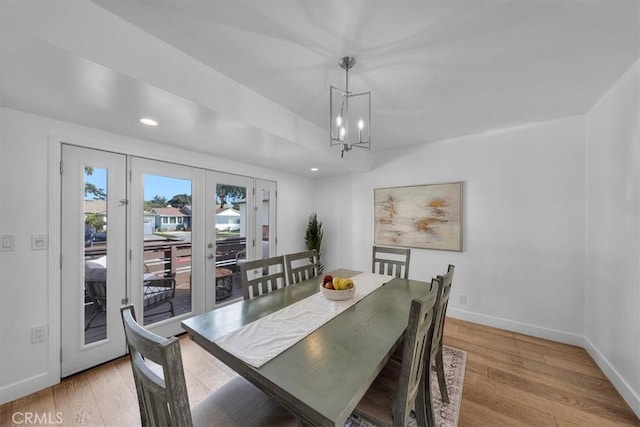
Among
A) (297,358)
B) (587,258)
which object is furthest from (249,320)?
(587,258)

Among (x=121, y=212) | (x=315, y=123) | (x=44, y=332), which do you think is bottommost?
(x=44, y=332)

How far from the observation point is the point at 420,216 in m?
3.41

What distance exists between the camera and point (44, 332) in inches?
74.6

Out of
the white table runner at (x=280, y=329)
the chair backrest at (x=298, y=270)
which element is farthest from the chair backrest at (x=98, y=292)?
the white table runner at (x=280, y=329)

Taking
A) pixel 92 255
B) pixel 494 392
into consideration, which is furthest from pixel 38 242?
pixel 494 392

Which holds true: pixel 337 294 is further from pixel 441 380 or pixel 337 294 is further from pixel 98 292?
pixel 98 292

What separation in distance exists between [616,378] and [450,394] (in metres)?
1.37

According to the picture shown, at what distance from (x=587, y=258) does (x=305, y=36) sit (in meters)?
3.43

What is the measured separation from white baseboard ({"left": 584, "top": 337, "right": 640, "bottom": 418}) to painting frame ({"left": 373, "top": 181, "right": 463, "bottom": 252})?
1434 mm

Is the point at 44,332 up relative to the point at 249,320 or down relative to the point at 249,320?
down

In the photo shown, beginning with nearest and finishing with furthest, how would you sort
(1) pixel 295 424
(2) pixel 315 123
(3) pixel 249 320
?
(1) pixel 295 424, (3) pixel 249 320, (2) pixel 315 123

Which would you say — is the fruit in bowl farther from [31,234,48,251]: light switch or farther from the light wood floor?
[31,234,48,251]: light switch

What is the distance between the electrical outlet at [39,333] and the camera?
72.8 inches

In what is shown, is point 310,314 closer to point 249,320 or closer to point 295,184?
point 249,320
